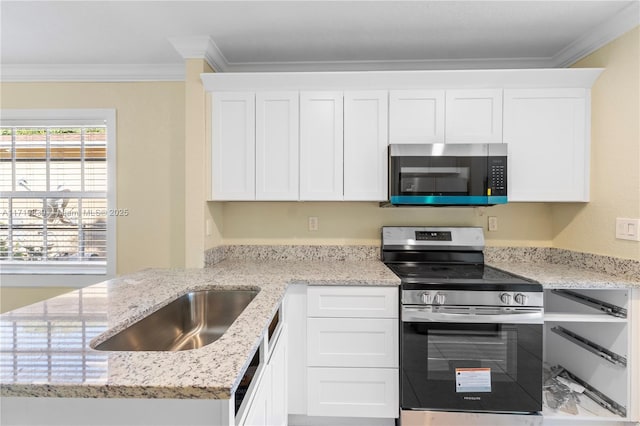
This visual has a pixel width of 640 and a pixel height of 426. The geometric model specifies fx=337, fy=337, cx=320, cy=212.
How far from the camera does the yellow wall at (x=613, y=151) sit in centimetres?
193

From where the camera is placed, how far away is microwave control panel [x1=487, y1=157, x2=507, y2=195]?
2162 millimetres

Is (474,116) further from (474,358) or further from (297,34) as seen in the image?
(474,358)

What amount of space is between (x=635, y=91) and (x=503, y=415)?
1985 millimetres

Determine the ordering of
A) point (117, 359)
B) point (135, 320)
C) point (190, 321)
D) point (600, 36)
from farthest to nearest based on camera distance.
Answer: point (600, 36) < point (190, 321) < point (135, 320) < point (117, 359)

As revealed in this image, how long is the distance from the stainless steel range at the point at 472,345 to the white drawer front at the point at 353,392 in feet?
0.27

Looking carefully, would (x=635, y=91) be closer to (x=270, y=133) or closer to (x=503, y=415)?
(x=503, y=415)

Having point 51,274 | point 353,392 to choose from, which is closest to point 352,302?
point 353,392

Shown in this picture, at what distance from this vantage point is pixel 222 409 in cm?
80

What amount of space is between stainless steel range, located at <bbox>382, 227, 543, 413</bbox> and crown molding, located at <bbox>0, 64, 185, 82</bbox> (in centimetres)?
240

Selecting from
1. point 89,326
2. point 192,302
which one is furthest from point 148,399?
point 192,302

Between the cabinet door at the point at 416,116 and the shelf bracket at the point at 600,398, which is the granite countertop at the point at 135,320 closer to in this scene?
the shelf bracket at the point at 600,398

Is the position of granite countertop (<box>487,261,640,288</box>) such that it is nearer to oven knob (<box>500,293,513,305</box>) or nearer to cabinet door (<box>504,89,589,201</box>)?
oven knob (<box>500,293,513,305</box>)

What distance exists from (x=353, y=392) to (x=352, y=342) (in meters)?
0.29

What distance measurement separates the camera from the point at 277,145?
232 cm
